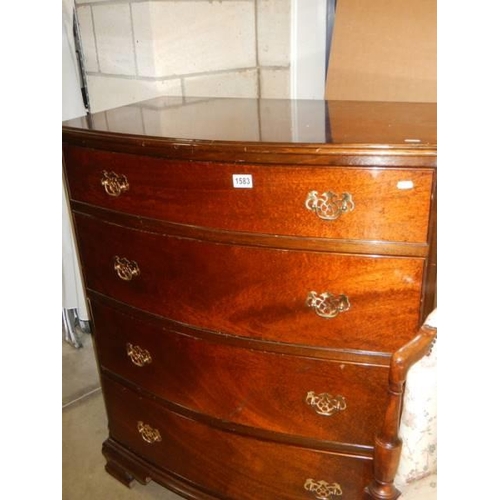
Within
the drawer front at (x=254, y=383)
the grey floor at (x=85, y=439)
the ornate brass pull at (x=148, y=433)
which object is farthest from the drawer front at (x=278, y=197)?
the grey floor at (x=85, y=439)

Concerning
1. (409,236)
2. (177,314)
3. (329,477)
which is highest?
(409,236)

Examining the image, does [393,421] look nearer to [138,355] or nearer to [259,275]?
[259,275]

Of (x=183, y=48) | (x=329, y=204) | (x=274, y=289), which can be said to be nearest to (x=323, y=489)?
(x=274, y=289)

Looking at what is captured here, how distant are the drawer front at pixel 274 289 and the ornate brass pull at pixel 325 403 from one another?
0.14 meters

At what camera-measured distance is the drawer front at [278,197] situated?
3.02 ft

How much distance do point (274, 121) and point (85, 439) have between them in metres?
1.37

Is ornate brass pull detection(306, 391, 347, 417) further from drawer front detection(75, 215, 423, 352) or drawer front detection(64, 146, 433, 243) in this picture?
drawer front detection(64, 146, 433, 243)

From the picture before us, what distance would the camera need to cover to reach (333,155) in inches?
36.1

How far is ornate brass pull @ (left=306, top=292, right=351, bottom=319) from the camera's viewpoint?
1029mm

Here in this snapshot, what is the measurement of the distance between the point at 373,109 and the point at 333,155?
1.43 feet

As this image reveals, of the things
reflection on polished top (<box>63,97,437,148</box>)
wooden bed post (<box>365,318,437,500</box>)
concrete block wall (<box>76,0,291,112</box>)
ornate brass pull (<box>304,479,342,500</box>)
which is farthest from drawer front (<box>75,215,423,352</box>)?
concrete block wall (<box>76,0,291,112</box>)

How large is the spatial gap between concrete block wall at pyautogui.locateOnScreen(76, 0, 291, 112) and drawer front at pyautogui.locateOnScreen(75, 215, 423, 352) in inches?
25.0
